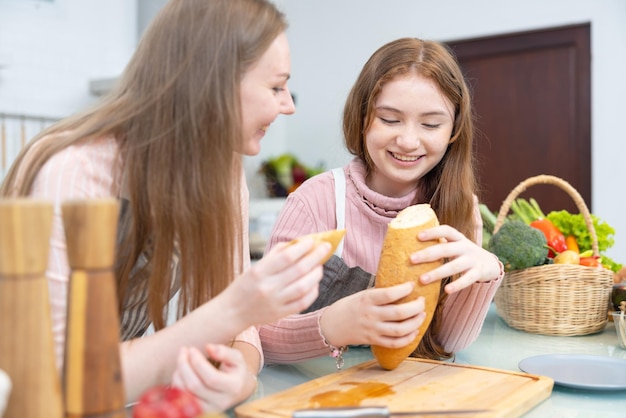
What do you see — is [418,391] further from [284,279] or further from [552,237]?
[552,237]

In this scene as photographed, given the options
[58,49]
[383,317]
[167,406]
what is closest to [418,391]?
[383,317]

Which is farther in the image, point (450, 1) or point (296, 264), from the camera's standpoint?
point (450, 1)

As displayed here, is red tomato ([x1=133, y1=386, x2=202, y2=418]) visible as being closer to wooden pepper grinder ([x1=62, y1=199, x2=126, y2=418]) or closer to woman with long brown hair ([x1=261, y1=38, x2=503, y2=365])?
wooden pepper grinder ([x1=62, y1=199, x2=126, y2=418])

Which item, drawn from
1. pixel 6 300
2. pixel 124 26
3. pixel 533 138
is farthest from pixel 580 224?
pixel 124 26

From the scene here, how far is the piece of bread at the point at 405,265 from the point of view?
1167mm

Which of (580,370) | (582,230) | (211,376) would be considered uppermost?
(582,230)

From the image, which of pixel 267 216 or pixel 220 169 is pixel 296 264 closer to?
pixel 220 169

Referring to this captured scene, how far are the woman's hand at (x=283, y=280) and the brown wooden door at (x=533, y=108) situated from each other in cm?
348

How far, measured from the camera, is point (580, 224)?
6.45 ft

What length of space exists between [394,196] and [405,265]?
527mm

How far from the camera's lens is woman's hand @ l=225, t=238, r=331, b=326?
2.82ft

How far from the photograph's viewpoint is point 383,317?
45.8 inches

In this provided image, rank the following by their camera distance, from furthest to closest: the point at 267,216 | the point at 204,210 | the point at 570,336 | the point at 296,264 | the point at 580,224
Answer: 1. the point at 267,216
2. the point at 580,224
3. the point at 570,336
4. the point at 204,210
5. the point at 296,264

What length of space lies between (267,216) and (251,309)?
137 inches
